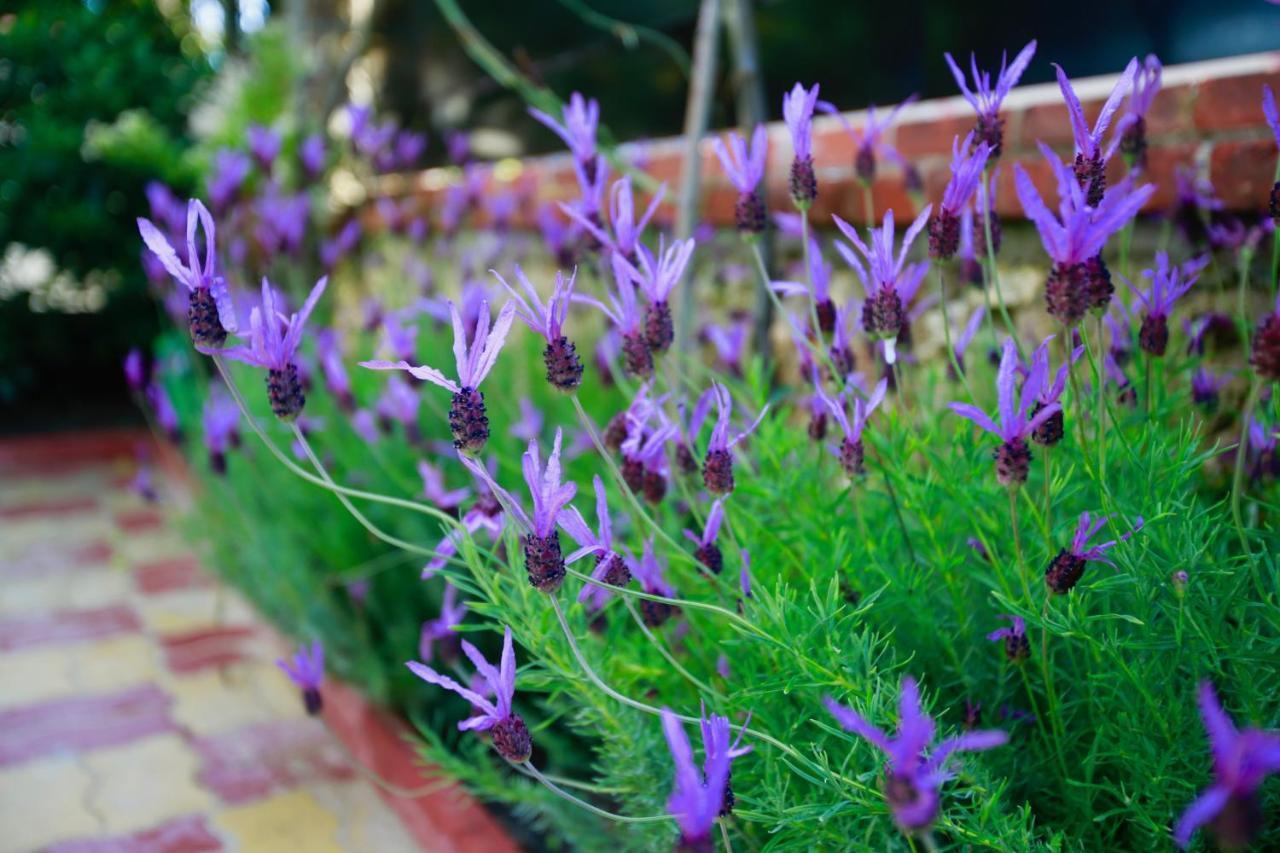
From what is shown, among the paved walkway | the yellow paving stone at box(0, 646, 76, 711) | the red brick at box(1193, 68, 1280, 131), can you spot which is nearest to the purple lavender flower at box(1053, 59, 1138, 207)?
the red brick at box(1193, 68, 1280, 131)

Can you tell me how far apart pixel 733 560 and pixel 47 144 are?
525 centimetres

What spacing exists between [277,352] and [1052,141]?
1.43 meters

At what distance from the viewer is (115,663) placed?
264 cm

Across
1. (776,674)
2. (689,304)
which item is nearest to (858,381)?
(776,674)

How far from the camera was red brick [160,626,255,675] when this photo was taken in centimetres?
262

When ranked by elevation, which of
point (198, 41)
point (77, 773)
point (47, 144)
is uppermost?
point (198, 41)

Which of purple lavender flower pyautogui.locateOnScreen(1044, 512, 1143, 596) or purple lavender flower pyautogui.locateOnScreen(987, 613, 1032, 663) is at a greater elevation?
purple lavender flower pyautogui.locateOnScreen(1044, 512, 1143, 596)

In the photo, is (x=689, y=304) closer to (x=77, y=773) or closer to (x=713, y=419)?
(x=713, y=419)

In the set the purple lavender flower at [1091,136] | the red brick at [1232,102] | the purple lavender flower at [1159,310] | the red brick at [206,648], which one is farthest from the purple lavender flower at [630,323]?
the red brick at [206,648]

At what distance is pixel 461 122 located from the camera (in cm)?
463

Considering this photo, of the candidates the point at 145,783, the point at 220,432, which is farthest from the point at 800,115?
the point at 145,783

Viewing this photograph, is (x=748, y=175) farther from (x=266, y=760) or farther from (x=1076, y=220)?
(x=266, y=760)

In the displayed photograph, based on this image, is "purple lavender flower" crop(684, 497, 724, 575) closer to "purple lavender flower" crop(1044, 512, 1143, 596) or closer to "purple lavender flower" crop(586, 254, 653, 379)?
"purple lavender flower" crop(586, 254, 653, 379)

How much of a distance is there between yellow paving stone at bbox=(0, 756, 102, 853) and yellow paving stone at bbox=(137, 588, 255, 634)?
666 mm
